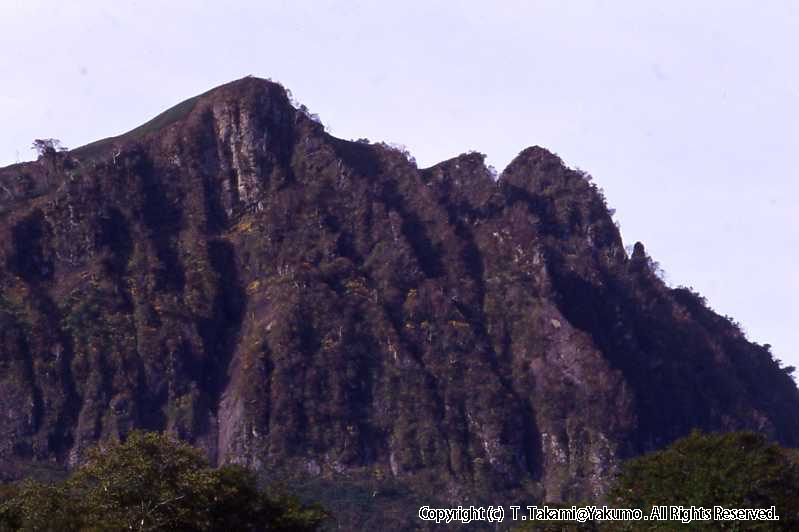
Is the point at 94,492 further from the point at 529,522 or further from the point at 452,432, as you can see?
the point at 452,432

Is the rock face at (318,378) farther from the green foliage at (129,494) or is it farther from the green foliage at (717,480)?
the green foliage at (129,494)

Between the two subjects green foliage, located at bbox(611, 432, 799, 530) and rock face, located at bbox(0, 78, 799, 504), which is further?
rock face, located at bbox(0, 78, 799, 504)

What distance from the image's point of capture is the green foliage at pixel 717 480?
62.8m

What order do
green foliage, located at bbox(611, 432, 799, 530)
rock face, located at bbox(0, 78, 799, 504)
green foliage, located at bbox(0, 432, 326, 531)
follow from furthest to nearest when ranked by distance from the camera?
rock face, located at bbox(0, 78, 799, 504) → green foliage, located at bbox(611, 432, 799, 530) → green foliage, located at bbox(0, 432, 326, 531)

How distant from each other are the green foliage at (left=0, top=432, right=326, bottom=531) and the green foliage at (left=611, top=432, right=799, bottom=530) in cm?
2336

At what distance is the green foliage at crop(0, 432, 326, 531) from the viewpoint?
54.9 m

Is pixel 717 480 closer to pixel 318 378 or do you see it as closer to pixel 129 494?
pixel 129 494

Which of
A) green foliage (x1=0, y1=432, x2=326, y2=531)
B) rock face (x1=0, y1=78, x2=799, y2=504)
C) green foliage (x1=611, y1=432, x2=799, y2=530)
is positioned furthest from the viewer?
rock face (x1=0, y1=78, x2=799, y2=504)

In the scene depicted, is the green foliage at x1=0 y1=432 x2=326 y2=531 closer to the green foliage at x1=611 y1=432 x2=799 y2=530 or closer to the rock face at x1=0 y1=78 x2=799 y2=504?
the green foliage at x1=611 y1=432 x2=799 y2=530

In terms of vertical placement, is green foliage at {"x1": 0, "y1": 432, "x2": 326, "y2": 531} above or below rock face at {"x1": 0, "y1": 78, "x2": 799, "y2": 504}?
below

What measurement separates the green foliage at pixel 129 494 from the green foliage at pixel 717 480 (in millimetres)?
23358

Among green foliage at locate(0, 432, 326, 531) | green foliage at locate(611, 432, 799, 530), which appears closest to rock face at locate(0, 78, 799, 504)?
green foliage at locate(611, 432, 799, 530)

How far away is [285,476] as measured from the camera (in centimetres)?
16662

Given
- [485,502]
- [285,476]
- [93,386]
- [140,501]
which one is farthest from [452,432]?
[140,501]
